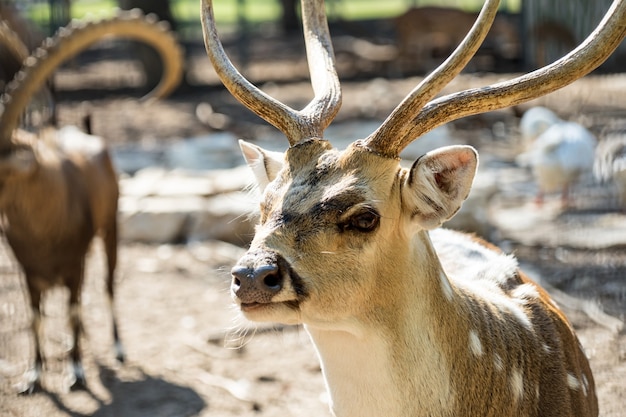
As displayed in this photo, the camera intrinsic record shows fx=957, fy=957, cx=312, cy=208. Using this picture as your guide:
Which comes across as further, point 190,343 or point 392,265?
point 190,343

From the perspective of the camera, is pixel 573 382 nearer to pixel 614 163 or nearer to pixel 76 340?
pixel 76 340

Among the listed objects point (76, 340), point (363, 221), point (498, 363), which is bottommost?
point (76, 340)

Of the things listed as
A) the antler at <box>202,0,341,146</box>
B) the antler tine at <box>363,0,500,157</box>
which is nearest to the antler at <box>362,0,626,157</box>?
the antler tine at <box>363,0,500,157</box>

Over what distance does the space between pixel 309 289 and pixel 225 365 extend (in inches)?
116

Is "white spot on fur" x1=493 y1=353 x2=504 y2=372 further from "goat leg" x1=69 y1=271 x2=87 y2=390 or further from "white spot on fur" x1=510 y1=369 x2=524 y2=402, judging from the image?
"goat leg" x1=69 y1=271 x2=87 y2=390

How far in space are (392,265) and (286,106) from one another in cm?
64

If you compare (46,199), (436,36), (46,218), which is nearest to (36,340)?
(46,218)

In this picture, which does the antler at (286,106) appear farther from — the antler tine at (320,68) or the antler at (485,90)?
the antler at (485,90)

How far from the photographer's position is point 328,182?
284cm

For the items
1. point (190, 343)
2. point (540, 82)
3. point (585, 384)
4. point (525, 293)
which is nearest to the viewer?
point (540, 82)

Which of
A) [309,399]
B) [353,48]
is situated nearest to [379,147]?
[309,399]

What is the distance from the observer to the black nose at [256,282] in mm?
2586

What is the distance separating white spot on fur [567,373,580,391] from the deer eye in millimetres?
947

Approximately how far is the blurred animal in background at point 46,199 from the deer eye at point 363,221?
2908mm
